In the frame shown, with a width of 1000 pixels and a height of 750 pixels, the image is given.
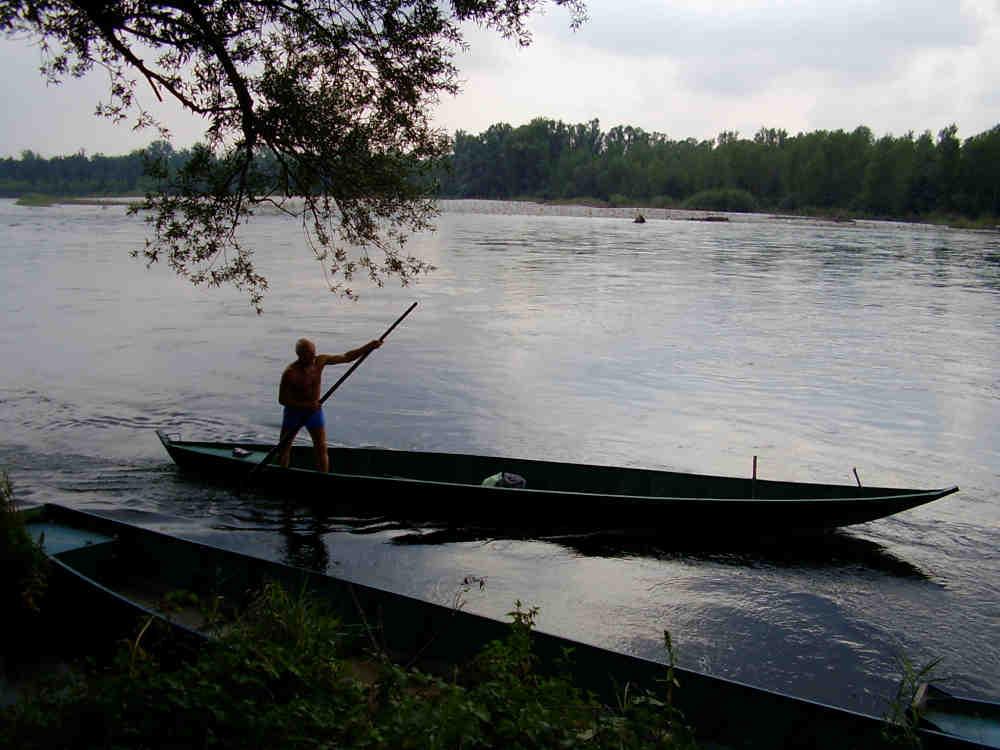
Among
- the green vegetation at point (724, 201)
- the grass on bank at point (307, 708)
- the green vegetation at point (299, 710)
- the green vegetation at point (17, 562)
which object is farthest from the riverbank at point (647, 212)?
the green vegetation at point (299, 710)

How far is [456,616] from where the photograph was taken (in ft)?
20.8

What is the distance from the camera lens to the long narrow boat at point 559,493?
9930mm

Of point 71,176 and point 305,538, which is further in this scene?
point 71,176

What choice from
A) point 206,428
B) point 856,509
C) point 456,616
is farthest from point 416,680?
point 206,428

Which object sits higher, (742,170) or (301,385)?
(742,170)

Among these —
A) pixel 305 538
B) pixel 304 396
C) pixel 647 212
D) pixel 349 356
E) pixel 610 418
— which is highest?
pixel 647 212

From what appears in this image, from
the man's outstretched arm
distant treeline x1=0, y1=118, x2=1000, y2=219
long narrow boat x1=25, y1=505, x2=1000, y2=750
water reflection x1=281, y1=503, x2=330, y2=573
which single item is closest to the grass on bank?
long narrow boat x1=25, y1=505, x2=1000, y2=750

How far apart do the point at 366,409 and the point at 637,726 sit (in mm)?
12932

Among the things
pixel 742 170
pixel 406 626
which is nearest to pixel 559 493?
pixel 406 626

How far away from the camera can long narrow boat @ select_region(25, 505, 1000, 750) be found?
17.3ft

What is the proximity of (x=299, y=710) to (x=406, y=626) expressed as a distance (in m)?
2.14

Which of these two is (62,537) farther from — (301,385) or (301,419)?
(301,385)

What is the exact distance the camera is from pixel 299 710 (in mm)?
4488

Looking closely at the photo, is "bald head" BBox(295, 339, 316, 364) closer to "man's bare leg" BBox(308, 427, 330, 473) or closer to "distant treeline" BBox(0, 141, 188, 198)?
"man's bare leg" BBox(308, 427, 330, 473)
